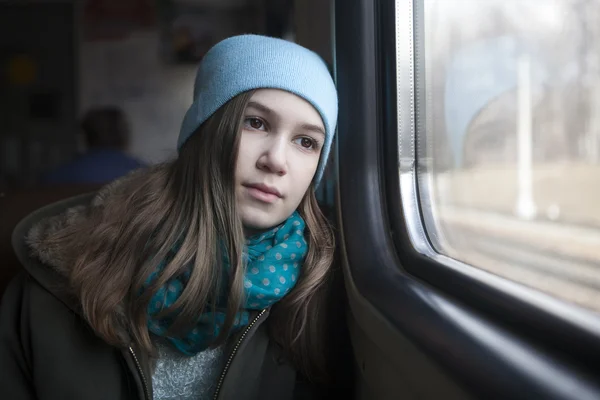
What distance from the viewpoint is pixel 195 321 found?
1104mm

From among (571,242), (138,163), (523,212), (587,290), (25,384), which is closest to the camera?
(587,290)

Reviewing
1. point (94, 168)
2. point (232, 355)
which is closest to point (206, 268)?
point (232, 355)

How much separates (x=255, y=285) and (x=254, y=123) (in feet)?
1.00

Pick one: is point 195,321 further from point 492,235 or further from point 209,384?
point 492,235

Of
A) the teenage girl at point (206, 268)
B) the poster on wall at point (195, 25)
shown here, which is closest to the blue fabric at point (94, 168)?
the poster on wall at point (195, 25)

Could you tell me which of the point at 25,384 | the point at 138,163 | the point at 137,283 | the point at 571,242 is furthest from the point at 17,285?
the point at 571,242

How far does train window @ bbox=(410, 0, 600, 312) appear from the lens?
0.78 metres

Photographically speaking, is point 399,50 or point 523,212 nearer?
point 523,212

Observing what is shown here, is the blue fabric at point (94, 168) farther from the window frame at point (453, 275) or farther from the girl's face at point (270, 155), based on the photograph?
the window frame at point (453, 275)

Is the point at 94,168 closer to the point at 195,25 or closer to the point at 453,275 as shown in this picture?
the point at 195,25

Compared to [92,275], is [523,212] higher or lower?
higher

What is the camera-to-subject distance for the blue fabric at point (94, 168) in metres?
1.78

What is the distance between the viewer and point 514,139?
1066mm

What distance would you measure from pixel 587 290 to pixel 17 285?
110 cm
